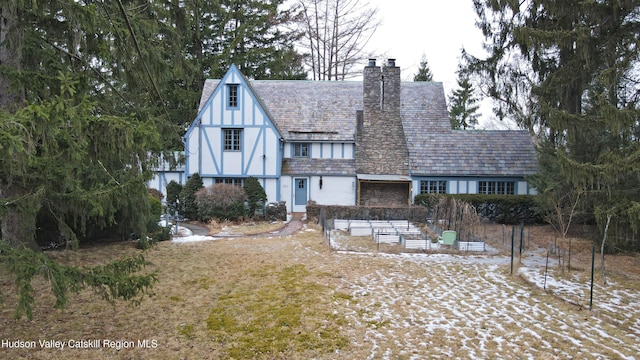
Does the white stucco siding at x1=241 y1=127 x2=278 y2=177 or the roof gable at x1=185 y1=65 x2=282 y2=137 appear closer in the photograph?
the roof gable at x1=185 y1=65 x2=282 y2=137

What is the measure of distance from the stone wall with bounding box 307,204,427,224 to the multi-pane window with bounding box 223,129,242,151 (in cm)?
561

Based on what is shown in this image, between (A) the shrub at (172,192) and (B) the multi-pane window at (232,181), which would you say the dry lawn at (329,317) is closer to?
(A) the shrub at (172,192)

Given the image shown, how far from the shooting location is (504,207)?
18.8 metres

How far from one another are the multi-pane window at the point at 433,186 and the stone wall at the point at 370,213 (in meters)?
2.84

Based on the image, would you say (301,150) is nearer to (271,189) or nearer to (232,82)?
(271,189)

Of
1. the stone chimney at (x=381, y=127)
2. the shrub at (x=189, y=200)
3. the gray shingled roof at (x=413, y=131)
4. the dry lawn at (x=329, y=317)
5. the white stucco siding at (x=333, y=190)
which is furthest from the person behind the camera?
the stone chimney at (x=381, y=127)

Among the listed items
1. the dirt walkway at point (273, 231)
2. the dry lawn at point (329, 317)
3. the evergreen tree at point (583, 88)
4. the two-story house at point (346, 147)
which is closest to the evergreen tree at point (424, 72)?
the two-story house at point (346, 147)

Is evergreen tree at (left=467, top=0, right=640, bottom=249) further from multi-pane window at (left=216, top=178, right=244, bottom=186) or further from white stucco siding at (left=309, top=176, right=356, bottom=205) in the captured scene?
multi-pane window at (left=216, top=178, right=244, bottom=186)

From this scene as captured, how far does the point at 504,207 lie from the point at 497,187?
2012 millimetres

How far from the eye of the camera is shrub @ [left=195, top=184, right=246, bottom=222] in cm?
1778

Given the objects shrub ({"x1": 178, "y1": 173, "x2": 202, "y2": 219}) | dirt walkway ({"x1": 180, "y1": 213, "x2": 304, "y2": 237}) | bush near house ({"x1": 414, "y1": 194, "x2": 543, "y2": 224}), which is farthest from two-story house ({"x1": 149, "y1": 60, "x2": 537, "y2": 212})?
dirt walkway ({"x1": 180, "y1": 213, "x2": 304, "y2": 237})

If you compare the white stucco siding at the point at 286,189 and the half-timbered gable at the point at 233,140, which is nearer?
the half-timbered gable at the point at 233,140

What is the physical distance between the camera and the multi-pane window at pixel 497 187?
67.2 feet

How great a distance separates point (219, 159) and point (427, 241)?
1215 centimetres
